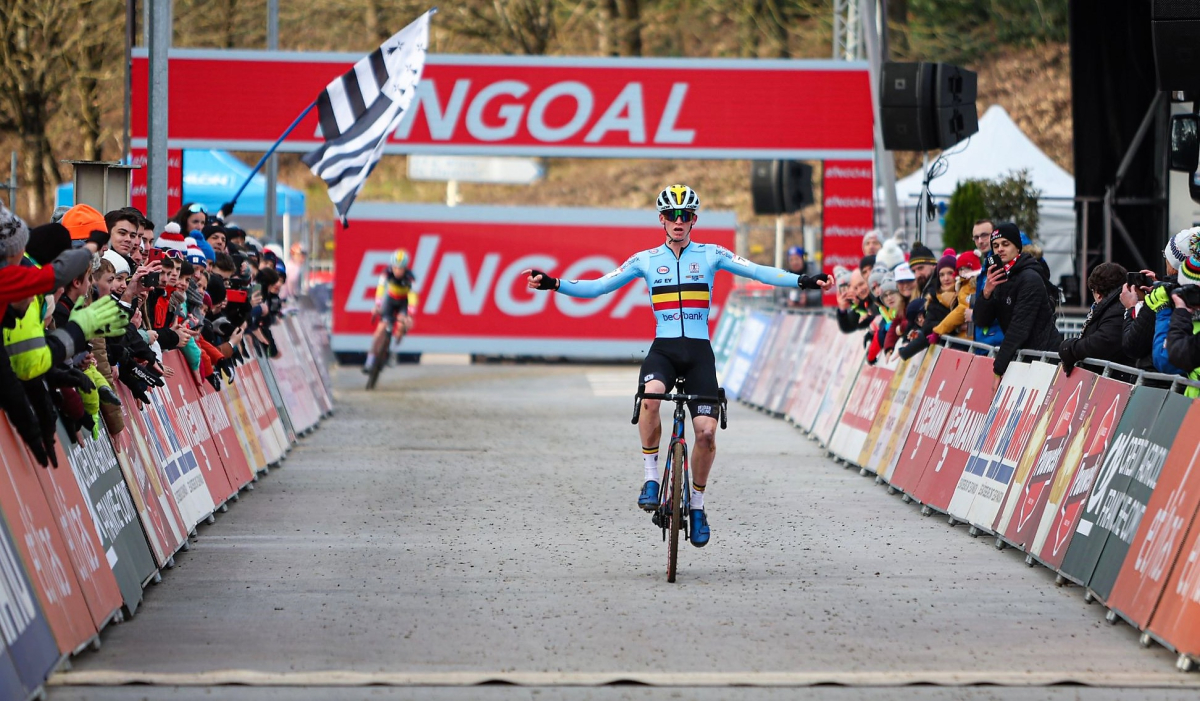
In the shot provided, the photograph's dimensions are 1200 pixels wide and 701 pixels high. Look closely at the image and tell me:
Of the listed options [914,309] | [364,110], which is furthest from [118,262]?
[364,110]

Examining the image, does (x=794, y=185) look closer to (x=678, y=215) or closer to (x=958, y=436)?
(x=958, y=436)

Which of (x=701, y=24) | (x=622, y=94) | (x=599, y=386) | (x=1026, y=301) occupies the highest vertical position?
(x=701, y=24)

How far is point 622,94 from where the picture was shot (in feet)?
86.2

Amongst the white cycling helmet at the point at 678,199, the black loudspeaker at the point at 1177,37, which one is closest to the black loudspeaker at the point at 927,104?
the black loudspeaker at the point at 1177,37

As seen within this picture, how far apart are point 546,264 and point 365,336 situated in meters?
3.60

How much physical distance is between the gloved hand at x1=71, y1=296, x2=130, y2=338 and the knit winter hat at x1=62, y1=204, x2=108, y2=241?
1836 millimetres

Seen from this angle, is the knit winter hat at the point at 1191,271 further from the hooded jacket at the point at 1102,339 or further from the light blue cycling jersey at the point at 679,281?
the light blue cycling jersey at the point at 679,281

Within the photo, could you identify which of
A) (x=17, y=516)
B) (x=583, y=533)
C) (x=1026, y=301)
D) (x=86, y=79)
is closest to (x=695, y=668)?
(x=17, y=516)

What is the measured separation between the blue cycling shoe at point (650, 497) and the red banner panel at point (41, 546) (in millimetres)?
3295

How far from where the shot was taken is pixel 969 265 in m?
14.3

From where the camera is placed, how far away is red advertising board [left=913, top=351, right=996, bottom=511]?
12.1 metres

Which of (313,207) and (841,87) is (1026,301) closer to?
(841,87)

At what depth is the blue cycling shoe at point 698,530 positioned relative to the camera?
9805mm

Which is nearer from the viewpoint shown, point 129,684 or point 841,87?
point 129,684
